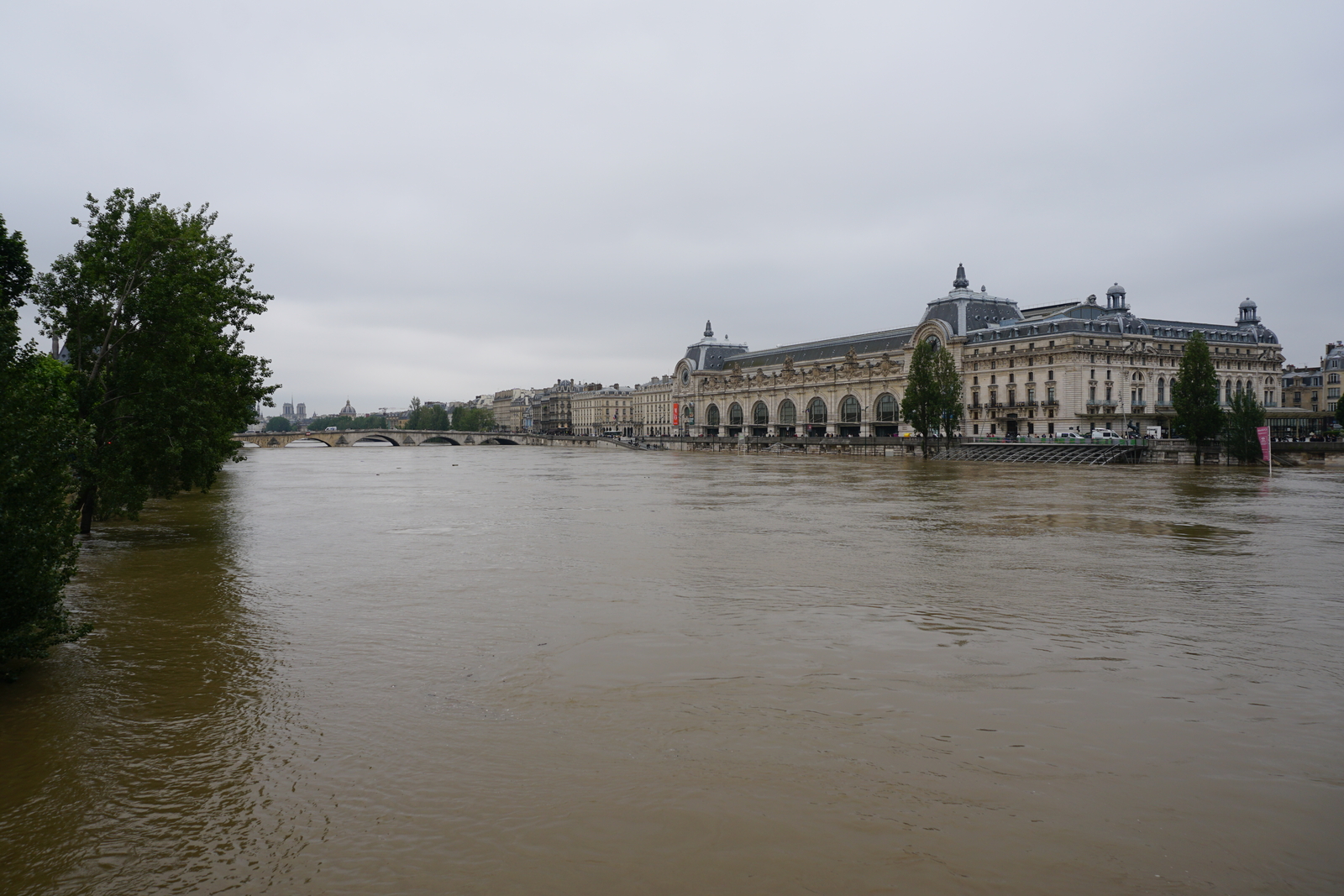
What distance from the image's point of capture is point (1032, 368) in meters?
95.0

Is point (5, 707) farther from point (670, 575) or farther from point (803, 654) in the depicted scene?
point (670, 575)

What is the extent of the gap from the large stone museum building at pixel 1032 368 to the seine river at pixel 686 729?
7870 centimetres

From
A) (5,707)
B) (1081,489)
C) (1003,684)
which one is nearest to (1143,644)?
(1003,684)

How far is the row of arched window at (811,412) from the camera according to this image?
380ft

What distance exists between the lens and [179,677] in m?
10.2

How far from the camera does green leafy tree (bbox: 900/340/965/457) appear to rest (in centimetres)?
8469

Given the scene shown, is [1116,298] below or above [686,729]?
above

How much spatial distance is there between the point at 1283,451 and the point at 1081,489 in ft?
117

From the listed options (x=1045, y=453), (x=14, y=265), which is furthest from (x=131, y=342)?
(x=1045, y=453)

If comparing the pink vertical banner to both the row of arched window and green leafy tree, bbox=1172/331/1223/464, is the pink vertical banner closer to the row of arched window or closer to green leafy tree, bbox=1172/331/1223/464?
green leafy tree, bbox=1172/331/1223/464

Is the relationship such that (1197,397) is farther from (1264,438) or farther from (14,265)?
(14,265)

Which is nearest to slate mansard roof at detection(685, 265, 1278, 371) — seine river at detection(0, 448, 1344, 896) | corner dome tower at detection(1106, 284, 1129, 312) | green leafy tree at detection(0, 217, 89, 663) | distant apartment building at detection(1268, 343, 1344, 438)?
corner dome tower at detection(1106, 284, 1129, 312)

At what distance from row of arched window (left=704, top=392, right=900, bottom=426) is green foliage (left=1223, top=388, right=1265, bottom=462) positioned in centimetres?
5222

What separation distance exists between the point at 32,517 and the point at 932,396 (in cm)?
8253
